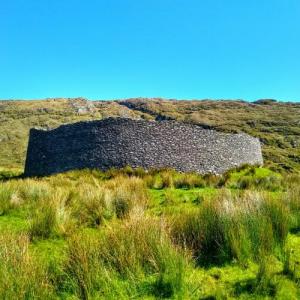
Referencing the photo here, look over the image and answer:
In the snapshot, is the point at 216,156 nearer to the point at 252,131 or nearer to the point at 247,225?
the point at 247,225

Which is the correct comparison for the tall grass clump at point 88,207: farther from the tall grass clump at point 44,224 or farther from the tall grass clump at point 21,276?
the tall grass clump at point 21,276

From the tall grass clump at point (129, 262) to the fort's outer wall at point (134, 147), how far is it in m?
14.5

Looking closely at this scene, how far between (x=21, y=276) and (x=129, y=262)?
101cm

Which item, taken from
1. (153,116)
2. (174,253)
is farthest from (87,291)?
(153,116)

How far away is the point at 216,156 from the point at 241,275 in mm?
16306

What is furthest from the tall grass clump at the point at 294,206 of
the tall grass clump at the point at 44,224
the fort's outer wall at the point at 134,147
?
the fort's outer wall at the point at 134,147

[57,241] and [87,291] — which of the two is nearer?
[87,291]

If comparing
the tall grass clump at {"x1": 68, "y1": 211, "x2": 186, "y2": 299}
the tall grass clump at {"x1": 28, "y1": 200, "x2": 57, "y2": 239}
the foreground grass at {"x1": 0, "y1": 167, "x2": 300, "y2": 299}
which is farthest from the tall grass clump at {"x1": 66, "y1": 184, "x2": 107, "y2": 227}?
the tall grass clump at {"x1": 68, "y1": 211, "x2": 186, "y2": 299}

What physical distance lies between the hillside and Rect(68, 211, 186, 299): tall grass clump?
2336 cm

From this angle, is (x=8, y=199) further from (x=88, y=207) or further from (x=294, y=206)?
(x=294, y=206)

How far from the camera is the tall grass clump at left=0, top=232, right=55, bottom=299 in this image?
3098mm

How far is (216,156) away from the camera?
2016cm

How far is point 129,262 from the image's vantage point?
3746mm

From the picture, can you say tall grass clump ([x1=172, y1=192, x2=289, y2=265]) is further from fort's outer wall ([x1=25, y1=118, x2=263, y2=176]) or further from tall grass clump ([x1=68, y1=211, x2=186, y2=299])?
fort's outer wall ([x1=25, y1=118, x2=263, y2=176])
